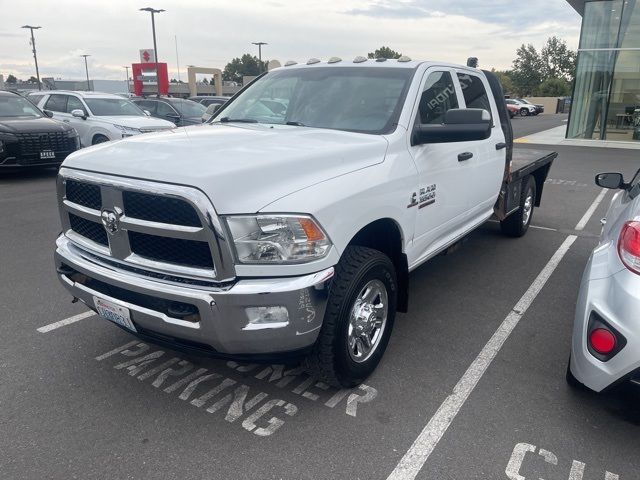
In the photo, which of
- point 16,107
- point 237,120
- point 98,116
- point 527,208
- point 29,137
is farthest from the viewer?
point 98,116

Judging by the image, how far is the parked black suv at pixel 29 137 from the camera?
10.2m

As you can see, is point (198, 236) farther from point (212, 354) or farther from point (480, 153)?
point (480, 153)

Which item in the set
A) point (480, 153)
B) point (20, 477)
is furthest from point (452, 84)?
→ point (20, 477)

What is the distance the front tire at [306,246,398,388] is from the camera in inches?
113

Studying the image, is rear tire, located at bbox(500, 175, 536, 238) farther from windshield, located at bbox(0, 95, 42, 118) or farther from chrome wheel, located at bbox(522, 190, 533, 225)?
windshield, located at bbox(0, 95, 42, 118)

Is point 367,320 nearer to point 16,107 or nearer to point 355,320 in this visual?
point 355,320

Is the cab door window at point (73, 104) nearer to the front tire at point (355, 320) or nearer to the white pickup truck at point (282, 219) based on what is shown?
the white pickup truck at point (282, 219)

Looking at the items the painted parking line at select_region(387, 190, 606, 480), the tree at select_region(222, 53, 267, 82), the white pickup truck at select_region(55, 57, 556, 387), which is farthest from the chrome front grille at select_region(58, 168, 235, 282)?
the tree at select_region(222, 53, 267, 82)

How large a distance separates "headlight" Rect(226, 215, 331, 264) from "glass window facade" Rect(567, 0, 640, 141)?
23611 mm

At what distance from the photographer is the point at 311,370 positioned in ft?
9.99

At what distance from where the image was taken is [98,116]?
1241cm

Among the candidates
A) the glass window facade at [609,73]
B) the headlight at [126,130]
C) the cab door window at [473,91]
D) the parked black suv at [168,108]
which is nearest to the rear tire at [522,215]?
the cab door window at [473,91]

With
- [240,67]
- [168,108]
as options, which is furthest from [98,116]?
[240,67]

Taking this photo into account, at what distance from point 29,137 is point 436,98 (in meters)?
9.27
